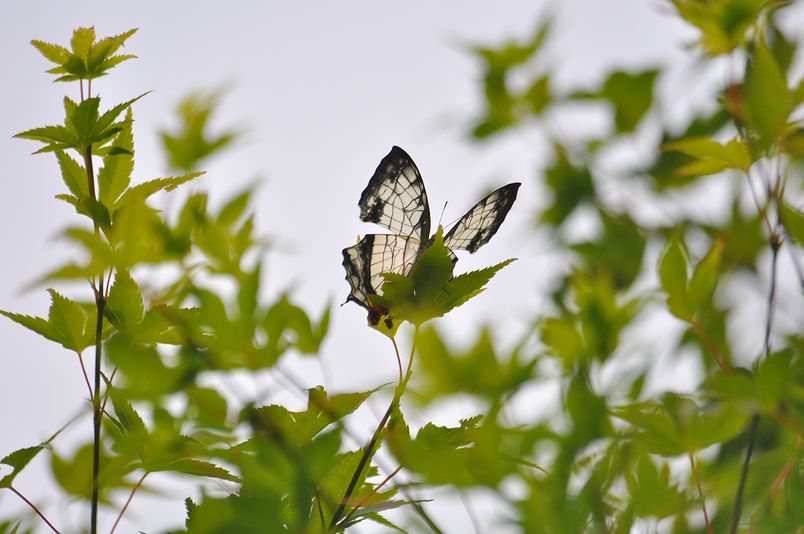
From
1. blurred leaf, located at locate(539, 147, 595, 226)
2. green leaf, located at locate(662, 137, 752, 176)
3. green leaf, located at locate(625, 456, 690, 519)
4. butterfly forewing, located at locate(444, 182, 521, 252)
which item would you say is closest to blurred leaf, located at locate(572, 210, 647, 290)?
blurred leaf, located at locate(539, 147, 595, 226)

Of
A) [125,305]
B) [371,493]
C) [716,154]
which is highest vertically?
[716,154]

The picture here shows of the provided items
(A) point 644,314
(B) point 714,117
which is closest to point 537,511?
(A) point 644,314

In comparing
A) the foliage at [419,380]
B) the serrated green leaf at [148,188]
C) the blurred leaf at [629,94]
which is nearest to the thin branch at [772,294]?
the foliage at [419,380]

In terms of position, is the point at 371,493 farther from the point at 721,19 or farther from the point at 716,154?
the point at 721,19

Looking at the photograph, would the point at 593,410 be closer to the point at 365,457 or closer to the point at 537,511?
the point at 537,511

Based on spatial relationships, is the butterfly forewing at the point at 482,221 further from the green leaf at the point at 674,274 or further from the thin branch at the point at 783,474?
the thin branch at the point at 783,474

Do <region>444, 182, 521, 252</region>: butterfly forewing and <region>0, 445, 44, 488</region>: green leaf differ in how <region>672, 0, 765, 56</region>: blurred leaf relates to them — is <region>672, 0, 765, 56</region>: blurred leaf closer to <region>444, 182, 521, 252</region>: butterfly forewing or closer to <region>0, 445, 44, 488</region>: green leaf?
<region>444, 182, 521, 252</region>: butterfly forewing

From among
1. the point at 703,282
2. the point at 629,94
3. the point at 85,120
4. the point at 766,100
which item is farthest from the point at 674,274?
the point at 85,120
